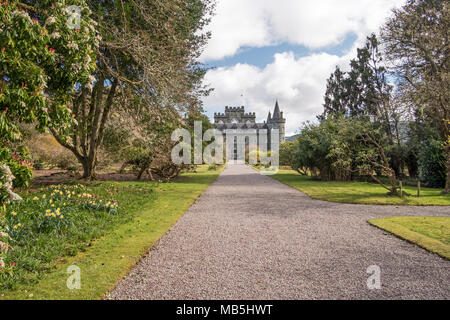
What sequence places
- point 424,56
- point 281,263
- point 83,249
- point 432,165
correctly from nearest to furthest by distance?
point 281,263, point 83,249, point 424,56, point 432,165

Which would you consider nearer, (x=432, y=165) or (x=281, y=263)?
(x=281, y=263)

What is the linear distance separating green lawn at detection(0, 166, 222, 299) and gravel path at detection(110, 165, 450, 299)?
29cm

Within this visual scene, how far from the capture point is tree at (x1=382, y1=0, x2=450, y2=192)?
12539 mm

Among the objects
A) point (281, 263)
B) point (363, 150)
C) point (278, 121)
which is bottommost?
point (281, 263)

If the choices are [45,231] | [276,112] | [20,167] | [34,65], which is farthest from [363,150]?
[276,112]

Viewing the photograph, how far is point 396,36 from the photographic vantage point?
14.7 meters

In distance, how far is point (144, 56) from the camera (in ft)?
29.8

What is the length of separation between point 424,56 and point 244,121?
10464 cm

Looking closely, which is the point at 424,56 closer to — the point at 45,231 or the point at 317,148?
the point at 317,148

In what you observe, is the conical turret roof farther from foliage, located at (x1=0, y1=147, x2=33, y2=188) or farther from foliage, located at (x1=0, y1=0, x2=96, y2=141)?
foliage, located at (x1=0, y1=147, x2=33, y2=188)

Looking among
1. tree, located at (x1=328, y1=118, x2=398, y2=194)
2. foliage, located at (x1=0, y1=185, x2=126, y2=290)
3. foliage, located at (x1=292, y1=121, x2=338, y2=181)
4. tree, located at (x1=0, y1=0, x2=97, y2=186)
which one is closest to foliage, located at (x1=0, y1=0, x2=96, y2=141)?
tree, located at (x1=0, y1=0, x2=97, y2=186)

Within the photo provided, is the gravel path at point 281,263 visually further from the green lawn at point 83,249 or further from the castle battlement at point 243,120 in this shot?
the castle battlement at point 243,120

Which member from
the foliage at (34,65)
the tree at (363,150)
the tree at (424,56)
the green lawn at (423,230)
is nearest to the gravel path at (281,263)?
the green lawn at (423,230)

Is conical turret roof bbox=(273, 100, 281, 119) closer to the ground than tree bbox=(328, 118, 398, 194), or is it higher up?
higher up
